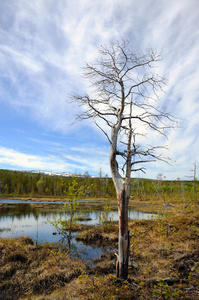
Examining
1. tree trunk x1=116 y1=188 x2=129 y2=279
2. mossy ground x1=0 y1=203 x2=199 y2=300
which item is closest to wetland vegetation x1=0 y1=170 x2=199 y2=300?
mossy ground x1=0 y1=203 x2=199 y2=300

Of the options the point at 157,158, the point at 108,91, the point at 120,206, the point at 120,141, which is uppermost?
the point at 108,91

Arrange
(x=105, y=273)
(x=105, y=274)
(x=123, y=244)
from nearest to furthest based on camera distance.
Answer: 1. (x=123, y=244)
2. (x=105, y=274)
3. (x=105, y=273)

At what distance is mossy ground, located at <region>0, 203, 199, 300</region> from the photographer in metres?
5.77

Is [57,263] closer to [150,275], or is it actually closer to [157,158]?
[150,275]

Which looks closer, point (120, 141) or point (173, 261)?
point (120, 141)

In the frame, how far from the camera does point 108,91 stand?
764cm

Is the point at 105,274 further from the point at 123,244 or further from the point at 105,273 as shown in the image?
the point at 123,244

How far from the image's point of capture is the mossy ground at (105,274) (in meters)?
5.77

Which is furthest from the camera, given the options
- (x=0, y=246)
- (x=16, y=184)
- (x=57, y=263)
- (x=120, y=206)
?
(x=16, y=184)

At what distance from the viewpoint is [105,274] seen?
8.37 metres

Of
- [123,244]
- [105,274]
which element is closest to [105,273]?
[105,274]

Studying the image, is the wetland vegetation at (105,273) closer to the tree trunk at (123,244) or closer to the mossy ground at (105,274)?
the mossy ground at (105,274)

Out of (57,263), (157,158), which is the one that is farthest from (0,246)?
(157,158)

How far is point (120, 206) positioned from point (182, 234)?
27.4 feet
